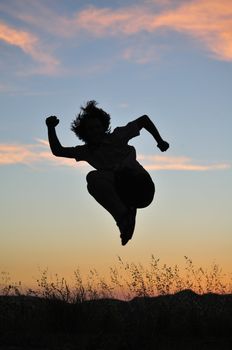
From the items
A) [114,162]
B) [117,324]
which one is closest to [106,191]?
[114,162]

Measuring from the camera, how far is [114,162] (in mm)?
7273

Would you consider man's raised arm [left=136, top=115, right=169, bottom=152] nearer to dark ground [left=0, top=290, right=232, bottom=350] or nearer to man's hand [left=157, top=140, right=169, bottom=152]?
man's hand [left=157, top=140, right=169, bottom=152]

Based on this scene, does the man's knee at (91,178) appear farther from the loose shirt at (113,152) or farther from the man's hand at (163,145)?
the man's hand at (163,145)

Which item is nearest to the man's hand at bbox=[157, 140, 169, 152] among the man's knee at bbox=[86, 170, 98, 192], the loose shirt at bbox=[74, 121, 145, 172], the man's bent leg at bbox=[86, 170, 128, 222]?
the loose shirt at bbox=[74, 121, 145, 172]

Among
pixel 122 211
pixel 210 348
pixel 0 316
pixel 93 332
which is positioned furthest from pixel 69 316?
pixel 210 348

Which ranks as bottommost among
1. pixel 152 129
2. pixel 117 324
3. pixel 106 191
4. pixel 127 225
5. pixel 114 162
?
pixel 117 324

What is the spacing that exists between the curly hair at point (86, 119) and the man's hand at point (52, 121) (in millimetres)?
578

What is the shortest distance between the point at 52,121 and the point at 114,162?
94 centimetres

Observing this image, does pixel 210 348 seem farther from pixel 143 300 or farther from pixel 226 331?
pixel 143 300

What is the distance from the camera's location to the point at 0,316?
7332 millimetres

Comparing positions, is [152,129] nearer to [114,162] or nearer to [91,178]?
[114,162]

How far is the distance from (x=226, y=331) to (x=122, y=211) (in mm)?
1919

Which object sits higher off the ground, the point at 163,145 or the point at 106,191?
the point at 163,145

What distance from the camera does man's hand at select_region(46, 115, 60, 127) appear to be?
23.7 feet
